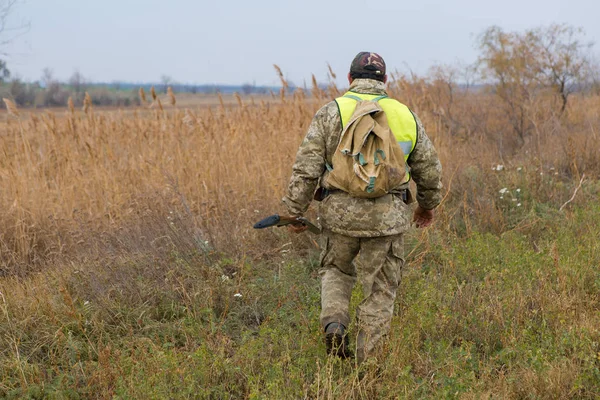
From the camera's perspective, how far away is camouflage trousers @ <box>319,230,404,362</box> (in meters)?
3.43

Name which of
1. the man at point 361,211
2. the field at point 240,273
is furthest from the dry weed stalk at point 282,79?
the man at point 361,211

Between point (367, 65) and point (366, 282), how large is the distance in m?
1.27

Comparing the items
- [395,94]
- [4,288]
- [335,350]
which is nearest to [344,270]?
[335,350]

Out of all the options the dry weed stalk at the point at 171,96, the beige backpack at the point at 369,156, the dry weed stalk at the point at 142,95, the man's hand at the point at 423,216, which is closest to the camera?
the beige backpack at the point at 369,156

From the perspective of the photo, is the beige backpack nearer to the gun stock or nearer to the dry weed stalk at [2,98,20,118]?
the gun stock

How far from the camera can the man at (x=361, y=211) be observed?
11.0 ft

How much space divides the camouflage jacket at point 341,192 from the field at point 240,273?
0.69 metres

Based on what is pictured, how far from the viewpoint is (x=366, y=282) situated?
349 centimetres

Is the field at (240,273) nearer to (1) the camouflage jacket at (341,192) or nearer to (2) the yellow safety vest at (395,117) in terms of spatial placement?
(1) the camouflage jacket at (341,192)

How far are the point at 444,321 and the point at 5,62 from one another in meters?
7.43

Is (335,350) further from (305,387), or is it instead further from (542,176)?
(542,176)

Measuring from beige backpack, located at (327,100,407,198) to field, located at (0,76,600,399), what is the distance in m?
0.92

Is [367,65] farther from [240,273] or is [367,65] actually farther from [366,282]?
[240,273]

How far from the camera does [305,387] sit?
9.85 ft
